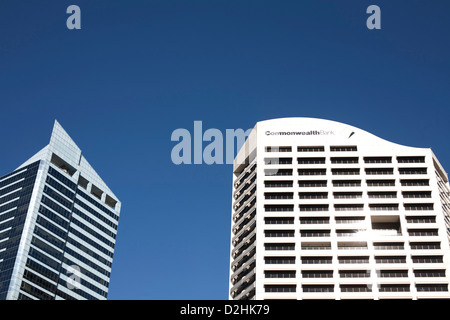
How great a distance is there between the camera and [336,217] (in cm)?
14875

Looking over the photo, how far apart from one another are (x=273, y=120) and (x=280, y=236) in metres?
38.3

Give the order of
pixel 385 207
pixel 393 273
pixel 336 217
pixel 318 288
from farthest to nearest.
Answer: pixel 385 207 → pixel 336 217 → pixel 393 273 → pixel 318 288

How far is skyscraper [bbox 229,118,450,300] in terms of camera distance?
138000mm

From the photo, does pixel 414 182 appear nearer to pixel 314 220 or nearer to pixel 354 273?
pixel 314 220

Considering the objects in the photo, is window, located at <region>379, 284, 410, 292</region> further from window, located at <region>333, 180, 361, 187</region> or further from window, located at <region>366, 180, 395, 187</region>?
window, located at <region>333, 180, 361, 187</region>

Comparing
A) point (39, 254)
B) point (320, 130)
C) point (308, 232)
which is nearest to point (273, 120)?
point (320, 130)

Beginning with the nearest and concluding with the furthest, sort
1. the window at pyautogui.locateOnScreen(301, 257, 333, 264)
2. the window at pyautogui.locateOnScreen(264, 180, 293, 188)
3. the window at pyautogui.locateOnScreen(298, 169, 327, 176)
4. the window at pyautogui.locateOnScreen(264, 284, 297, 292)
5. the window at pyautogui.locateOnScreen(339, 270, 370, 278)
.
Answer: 1. the window at pyautogui.locateOnScreen(264, 284, 297, 292)
2. the window at pyautogui.locateOnScreen(339, 270, 370, 278)
3. the window at pyautogui.locateOnScreen(301, 257, 333, 264)
4. the window at pyautogui.locateOnScreen(264, 180, 293, 188)
5. the window at pyautogui.locateOnScreen(298, 169, 327, 176)

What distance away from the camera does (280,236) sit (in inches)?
5704

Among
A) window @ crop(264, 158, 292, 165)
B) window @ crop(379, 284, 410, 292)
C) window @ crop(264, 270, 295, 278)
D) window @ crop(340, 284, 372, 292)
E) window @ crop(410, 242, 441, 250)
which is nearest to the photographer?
A: window @ crop(340, 284, 372, 292)

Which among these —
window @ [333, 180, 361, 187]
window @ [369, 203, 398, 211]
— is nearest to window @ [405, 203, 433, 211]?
window @ [369, 203, 398, 211]

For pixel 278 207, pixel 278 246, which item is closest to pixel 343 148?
pixel 278 207
